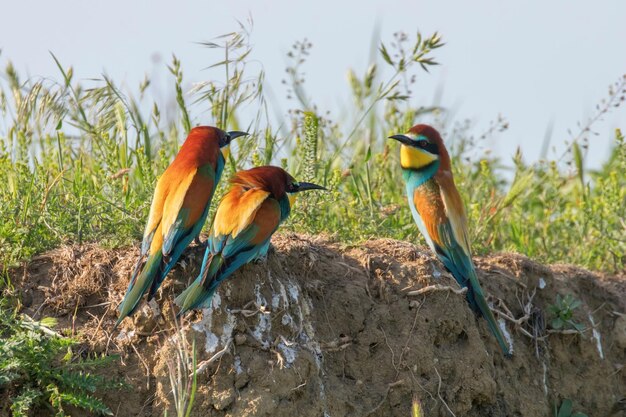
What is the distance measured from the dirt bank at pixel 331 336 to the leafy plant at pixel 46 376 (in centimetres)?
13

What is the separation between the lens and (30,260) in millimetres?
3982

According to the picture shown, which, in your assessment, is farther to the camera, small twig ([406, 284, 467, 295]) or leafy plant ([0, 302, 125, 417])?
small twig ([406, 284, 467, 295])

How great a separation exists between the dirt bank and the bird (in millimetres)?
150

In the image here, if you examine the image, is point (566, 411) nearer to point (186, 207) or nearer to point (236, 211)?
point (236, 211)

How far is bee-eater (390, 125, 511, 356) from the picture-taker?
4.25 metres

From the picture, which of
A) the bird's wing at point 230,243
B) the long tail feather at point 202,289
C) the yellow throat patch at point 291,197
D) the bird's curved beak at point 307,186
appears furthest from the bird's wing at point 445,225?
the long tail feather at point 202,289

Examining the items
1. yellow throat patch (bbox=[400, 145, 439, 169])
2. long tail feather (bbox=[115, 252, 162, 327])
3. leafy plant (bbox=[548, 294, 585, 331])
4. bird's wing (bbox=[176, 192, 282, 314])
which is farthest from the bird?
leafy plant (bbox=[548, 294, 585, 331])

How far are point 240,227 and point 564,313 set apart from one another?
166cm

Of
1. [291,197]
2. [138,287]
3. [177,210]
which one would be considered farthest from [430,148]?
[138,287]

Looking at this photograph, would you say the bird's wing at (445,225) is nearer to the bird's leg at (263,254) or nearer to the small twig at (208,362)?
the bird's leg at (263,254)

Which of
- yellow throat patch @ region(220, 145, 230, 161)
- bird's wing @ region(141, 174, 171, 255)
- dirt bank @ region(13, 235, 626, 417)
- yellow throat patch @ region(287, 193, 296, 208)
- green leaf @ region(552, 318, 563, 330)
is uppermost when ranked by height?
yellow throat patch @ region(220, 145, 230, 161)

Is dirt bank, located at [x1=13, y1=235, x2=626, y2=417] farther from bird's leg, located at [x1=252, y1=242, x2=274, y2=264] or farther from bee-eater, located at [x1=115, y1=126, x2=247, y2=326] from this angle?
bee-eater, located at [x1=115, y1=126, x2=247, y2=326]

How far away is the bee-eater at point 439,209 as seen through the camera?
14.0 feet

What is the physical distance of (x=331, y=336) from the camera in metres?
3.97
